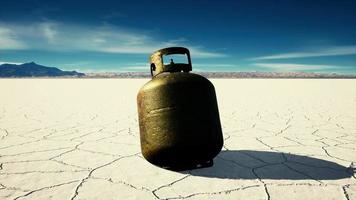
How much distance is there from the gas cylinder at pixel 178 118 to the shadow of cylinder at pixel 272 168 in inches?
11.5

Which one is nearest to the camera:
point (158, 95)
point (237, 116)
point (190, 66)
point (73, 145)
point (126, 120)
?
point (158, 95)

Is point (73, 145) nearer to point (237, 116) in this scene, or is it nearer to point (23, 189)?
point (23, 189)

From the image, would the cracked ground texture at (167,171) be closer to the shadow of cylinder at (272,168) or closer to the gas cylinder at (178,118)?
the shadow of cylinder at (272,168)

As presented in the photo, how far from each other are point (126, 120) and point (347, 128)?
3.62m

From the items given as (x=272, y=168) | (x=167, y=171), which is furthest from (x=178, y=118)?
(x=272, y=168)

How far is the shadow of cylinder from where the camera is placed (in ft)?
8.85

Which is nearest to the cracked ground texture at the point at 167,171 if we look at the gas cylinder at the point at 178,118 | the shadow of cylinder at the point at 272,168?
the shadow of cylinder at the point at 272,168

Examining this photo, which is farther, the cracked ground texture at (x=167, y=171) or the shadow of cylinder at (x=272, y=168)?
the shadow of cylinder at (x=272, y=168)

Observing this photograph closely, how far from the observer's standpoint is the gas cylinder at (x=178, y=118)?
245 centimetres

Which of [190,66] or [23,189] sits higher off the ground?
[190,66]

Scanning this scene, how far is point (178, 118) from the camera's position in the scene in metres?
2.45

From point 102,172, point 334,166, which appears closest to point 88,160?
point 102,172

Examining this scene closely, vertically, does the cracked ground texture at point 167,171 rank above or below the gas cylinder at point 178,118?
below

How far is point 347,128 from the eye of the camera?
16.5 ft
